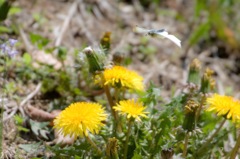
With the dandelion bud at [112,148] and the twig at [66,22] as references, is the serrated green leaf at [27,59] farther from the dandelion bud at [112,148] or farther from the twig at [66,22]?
the dandelion bud at [112,148]

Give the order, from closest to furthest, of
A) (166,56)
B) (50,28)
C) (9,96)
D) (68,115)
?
(68,115), (9,96), (50,28), (166,56)

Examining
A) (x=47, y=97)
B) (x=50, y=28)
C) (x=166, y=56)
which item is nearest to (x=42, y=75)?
(x=47, y=97)

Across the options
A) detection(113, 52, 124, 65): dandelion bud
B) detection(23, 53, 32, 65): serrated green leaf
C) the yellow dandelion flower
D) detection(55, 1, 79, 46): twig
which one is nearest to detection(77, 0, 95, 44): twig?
detection(55, 1, 79, 46): twig

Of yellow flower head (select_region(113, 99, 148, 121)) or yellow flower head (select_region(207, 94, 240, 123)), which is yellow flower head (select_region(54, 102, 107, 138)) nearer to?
yellow flower head (select_region(113, 99, 148, 121))

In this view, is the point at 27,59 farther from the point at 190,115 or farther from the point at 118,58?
the point at 190,115

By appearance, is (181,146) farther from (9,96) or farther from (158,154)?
(9,96)

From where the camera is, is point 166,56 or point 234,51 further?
point 234,51

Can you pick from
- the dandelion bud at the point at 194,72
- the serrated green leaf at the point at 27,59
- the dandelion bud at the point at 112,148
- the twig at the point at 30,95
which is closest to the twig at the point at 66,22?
the serrated green leaf at the point at 27,59
